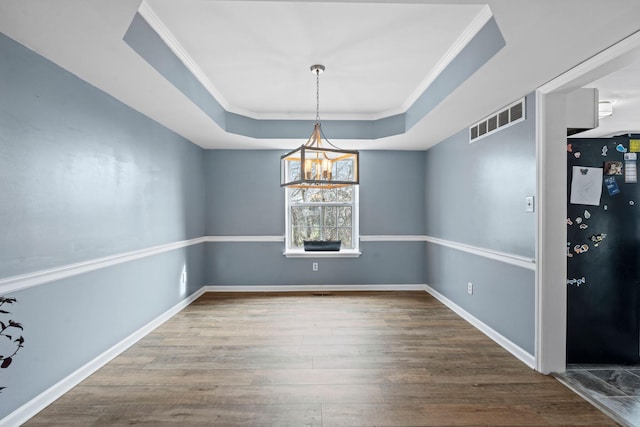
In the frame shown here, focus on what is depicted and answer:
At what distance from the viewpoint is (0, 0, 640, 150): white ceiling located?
5.64 ft

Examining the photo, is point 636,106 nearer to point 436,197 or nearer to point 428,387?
point 436,197

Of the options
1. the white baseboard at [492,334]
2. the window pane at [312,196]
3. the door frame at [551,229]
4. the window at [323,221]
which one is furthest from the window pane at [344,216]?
the door frame at [551,229]

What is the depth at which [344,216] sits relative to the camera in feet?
17.5

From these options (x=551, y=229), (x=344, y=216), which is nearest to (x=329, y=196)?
(x=344, y=216)

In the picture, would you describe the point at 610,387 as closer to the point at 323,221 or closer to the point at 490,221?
the point at 490,221

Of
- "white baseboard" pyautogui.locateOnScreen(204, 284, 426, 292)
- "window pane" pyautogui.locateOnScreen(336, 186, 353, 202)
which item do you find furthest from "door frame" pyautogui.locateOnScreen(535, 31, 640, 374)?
"window pane" pyautogui.locateOnScreen(336, 186, 353, 202)

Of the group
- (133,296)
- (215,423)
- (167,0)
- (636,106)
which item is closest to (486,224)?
(636,106)

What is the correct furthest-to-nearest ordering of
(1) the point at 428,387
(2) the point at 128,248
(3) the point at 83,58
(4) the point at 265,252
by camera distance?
(4) the point at 265,252
(2) the point at 128,248
(1) the point at 428,387
(3) the point at 83,58

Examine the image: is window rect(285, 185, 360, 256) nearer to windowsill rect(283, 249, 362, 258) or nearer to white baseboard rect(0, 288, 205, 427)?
windowsill rect(283, 249, 362, 258)

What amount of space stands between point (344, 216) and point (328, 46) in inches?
120

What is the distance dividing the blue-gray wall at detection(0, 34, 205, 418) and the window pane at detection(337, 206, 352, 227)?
2632 millimetres

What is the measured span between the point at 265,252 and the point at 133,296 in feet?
7.22

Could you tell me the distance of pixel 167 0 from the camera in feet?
6.71

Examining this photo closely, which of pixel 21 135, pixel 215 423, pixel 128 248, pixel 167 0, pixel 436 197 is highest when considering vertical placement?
pixel 167 0
